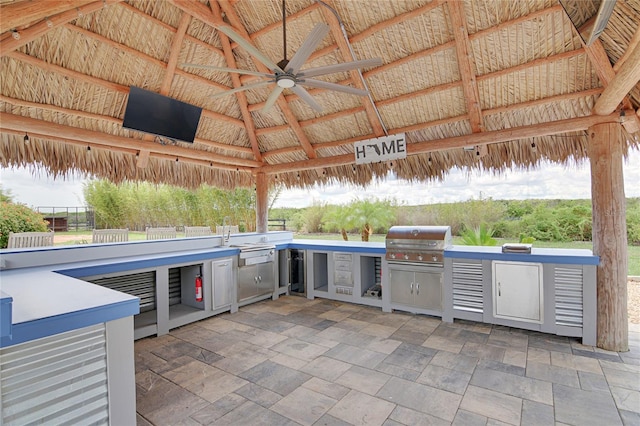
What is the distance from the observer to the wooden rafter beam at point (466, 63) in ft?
11.4

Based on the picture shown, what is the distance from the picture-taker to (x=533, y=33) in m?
3.47

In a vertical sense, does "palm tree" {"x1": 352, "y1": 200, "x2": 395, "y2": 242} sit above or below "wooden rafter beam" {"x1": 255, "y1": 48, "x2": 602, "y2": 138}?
below

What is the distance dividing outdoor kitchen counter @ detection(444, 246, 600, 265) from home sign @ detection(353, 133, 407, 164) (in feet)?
5.62

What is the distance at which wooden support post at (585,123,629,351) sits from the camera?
3213 mm

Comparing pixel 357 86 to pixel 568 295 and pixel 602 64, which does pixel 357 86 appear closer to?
pixel 602 64

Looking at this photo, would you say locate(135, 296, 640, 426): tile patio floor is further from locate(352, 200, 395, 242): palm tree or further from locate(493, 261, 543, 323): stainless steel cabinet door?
locate(352, 200, 395, 242): palm tree

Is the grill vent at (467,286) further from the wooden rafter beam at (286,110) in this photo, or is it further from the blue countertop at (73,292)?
the wooden rafter beam at (286,110)

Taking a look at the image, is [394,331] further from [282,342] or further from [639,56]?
[639,56]

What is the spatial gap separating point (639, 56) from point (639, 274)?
611 cm

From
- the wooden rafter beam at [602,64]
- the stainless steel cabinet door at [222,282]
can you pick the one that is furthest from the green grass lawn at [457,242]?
the wooden rafter beam at [602,64]

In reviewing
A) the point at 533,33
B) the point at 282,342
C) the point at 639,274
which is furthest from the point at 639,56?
the point at 639,274

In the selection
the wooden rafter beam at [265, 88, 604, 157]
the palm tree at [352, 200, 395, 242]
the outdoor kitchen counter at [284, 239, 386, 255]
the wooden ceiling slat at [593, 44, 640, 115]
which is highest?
the wooden rafter beam at [265, 88, 604, 157]

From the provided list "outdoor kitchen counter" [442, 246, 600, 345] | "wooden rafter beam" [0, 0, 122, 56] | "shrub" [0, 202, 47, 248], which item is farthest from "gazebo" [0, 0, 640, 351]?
"shrub" [0, 202, 47, 248]

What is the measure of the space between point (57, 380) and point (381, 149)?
4572 mm
